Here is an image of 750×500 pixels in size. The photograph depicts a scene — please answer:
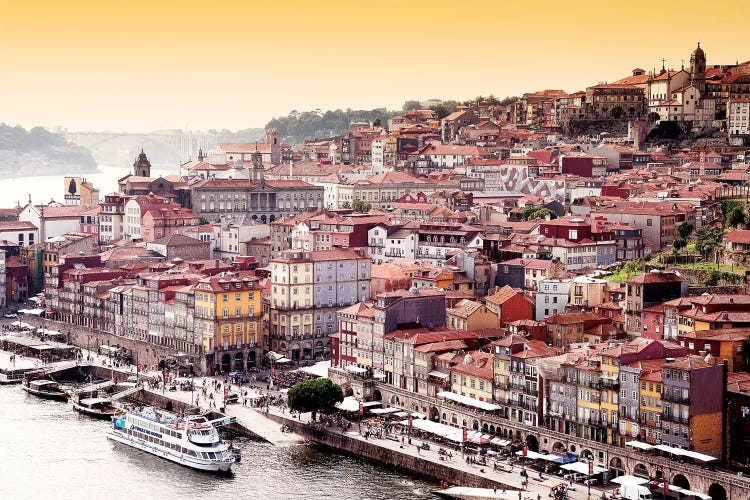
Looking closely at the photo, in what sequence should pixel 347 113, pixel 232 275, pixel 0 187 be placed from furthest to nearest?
pixel 0 187
pixel 347 113
pixel 232 275

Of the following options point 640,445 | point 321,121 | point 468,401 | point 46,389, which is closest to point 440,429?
point 468,401

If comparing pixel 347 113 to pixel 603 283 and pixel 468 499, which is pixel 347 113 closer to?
pixel 603 283

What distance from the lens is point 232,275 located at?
2416 inches

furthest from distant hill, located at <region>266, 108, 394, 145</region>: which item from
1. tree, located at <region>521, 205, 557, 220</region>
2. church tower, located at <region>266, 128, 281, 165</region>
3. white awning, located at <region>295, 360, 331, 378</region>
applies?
white awning, located at <region>295, 360, 331, 378</region>

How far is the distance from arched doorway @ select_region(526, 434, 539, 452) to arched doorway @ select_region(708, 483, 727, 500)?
6665mm

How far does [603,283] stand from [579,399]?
13109 millimetres

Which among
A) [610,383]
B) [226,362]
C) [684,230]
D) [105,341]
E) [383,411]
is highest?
[684,230]

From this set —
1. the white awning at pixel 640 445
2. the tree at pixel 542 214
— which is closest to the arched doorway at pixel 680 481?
the white awning at pixel 640 445

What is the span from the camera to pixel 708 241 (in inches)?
2458

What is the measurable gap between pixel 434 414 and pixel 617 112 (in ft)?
184

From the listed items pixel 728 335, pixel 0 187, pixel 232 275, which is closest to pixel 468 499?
pixel 728 335

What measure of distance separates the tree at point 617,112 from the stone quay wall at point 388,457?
183ft

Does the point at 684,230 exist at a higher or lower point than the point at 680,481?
higher

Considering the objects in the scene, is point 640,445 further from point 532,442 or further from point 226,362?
point 226,362
